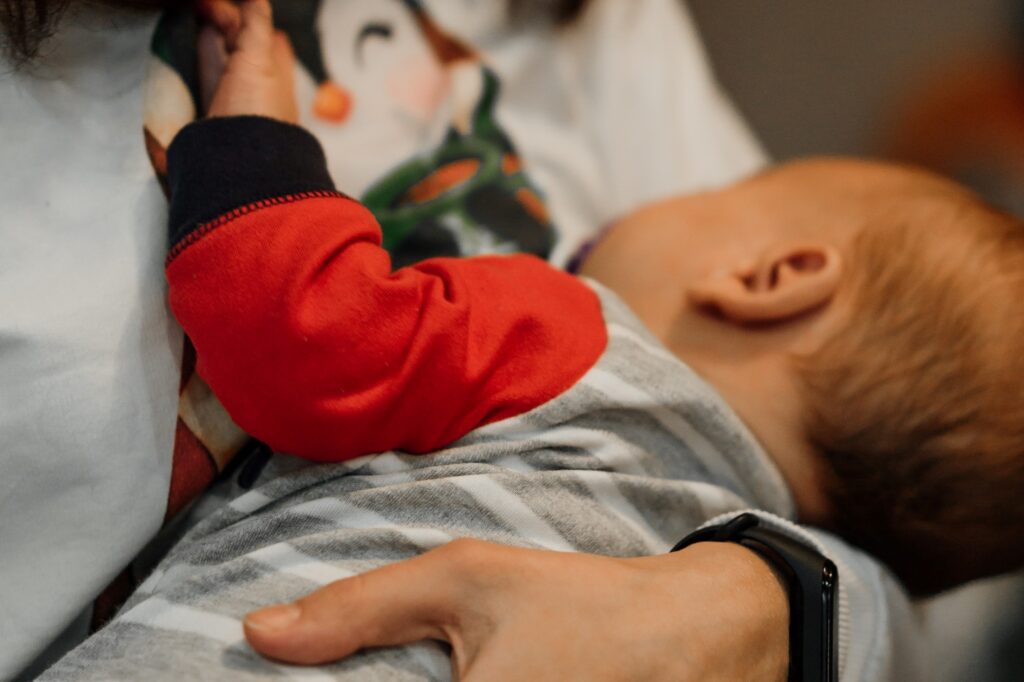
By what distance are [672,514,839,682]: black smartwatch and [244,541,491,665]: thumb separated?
0.18m

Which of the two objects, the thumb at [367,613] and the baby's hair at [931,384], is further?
the baby's hair at [931,384]

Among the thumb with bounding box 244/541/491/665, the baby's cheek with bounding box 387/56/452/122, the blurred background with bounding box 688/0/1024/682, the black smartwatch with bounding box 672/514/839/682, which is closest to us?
the thumb with bounding box 244/541/491/665

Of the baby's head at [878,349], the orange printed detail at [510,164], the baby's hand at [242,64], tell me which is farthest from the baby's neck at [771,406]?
the baby's hand at [242,64]

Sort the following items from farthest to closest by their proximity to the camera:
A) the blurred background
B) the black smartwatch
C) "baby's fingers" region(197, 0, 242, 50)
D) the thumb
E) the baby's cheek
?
the blurred background < the baby's cheek < "baby's fingers" region(197, 0, 242, 50) < the black smartwatch < the thumb

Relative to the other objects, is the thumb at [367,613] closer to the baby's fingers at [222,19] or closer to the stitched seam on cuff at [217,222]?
the stitched seam on cuff at [217,222]

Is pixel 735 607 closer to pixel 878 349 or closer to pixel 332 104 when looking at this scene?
pixel 878 349

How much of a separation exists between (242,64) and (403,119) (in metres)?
0.19

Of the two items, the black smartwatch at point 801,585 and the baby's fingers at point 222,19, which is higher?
the baby's fingers at point 222,19

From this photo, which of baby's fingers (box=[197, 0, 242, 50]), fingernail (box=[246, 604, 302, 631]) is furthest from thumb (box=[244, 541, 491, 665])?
baby's fingers (box=[197, 0, 242, 50])

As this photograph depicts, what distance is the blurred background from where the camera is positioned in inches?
51.2

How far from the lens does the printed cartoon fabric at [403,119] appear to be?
69 cm

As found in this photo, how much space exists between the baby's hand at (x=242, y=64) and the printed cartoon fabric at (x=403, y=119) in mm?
12

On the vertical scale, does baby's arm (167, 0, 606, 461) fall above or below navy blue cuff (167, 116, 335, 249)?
below

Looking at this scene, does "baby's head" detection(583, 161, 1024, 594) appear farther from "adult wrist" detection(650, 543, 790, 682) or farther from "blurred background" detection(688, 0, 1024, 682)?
"blurred background" detection(688, 0, 1024, 682)
